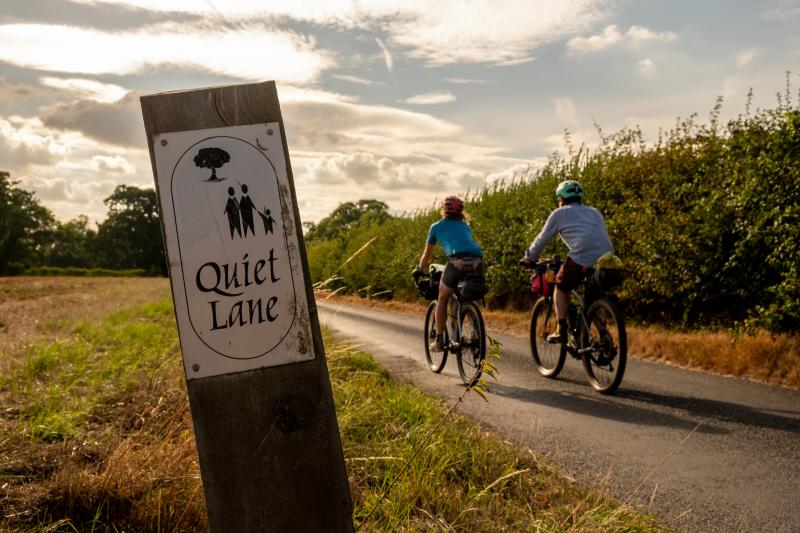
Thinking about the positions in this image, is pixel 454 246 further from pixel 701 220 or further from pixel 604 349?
pixel 701 220

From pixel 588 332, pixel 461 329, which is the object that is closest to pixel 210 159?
pixel 588 332

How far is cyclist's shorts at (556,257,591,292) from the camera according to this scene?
722 cm

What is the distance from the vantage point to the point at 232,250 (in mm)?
2281

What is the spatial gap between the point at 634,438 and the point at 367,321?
11105 mm

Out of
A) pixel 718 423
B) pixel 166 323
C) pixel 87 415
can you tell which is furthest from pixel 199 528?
pixel 166 323

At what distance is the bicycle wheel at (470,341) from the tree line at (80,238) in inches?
2911

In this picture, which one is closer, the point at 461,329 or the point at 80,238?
the point at 461,329

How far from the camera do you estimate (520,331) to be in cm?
1252

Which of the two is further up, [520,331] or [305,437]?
[305,437]

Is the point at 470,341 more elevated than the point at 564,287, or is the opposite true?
the point at 564,287

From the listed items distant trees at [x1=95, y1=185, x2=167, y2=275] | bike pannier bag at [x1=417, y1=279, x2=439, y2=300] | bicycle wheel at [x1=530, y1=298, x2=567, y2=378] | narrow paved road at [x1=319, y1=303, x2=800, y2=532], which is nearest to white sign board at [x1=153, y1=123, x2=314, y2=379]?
narrow paved road at [x1=319, y1=303, x2=800, y2=532]

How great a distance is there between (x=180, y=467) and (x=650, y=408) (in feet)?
14.3

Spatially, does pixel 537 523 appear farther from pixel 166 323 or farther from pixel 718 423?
pixel 166 323

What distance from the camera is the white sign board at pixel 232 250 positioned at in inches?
88.9
